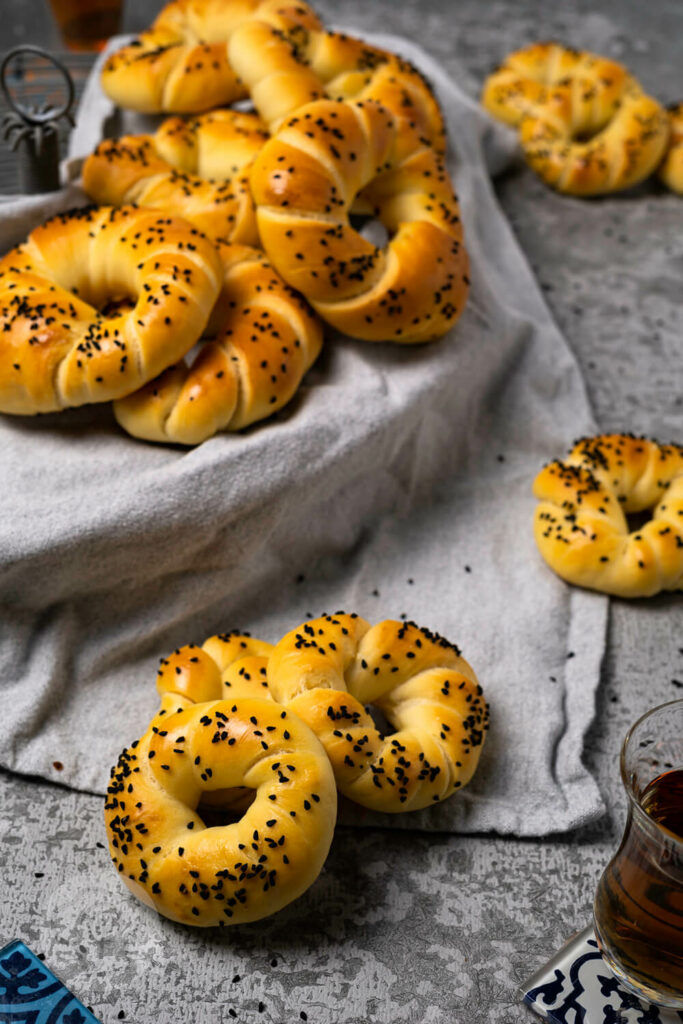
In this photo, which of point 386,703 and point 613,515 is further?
point 613,515

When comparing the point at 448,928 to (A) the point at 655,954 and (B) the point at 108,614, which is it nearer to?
(A) the point at 655,954

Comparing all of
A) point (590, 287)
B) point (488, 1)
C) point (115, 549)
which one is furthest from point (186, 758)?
point (488, 1)

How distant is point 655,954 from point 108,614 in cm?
100

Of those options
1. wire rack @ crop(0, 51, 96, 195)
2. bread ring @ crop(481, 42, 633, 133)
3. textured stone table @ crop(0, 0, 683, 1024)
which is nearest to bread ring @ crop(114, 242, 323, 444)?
textured stone table @ crop(0, 0, 683, 1024)

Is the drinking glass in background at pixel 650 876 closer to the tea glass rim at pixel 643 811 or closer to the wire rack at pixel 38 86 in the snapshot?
the tea glass rim at pixel 643 811

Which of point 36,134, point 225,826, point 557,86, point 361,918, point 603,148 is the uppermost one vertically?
point 36,134

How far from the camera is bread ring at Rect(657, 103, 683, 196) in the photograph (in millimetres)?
2941

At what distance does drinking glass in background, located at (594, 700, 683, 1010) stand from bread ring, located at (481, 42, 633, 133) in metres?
2.18

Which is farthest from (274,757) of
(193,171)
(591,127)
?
(591,127)

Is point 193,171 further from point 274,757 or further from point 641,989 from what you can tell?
point 641,989

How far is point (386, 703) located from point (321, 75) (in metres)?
1.39

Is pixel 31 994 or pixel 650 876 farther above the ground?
pixel 650 876

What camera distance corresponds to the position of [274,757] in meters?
1.34

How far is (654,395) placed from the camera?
2.35 metres
